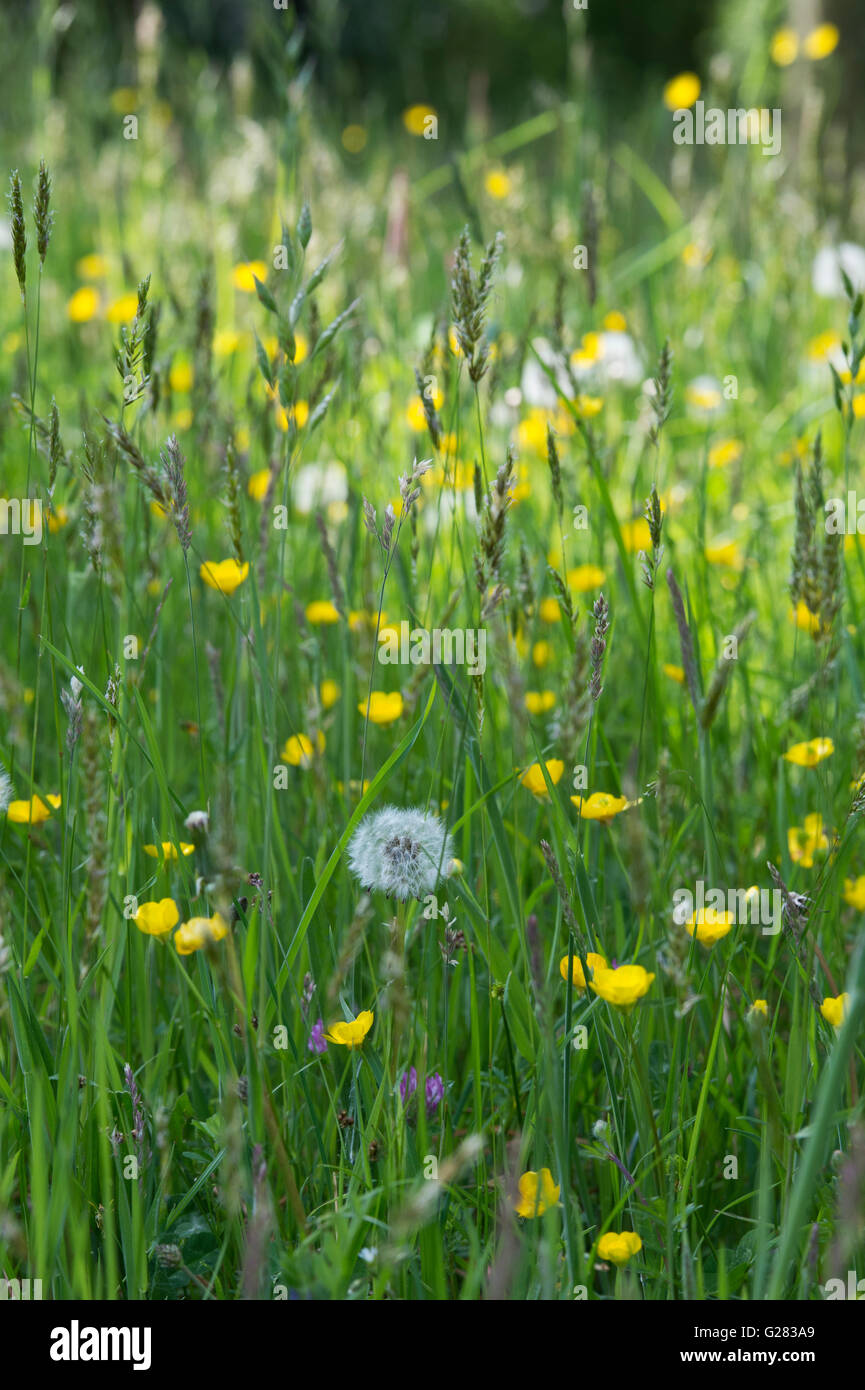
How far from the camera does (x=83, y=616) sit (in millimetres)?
1663

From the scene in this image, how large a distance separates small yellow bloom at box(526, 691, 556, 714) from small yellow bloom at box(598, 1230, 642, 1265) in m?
0.74

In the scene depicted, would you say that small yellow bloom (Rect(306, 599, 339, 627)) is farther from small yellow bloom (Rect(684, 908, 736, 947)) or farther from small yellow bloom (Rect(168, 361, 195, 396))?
small yellow bloom (Rect(168, 361, 195, 396))

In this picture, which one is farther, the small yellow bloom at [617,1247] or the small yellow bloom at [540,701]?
the small yellow bloom at [540,701]

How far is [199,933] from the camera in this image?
67 centimetres

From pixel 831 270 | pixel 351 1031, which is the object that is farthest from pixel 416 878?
pixel 831 270

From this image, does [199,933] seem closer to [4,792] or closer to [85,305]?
[4,792]

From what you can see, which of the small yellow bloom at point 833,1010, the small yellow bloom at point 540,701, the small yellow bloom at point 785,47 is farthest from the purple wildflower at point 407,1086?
the small yellow bloom at point 785,47

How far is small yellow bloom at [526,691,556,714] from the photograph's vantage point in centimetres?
147

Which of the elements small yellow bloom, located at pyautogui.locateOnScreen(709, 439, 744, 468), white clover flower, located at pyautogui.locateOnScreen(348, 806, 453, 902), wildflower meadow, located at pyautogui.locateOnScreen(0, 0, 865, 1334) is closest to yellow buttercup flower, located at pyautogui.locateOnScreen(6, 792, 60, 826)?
wildflower meadow, located at pyautogui.locateOnScreen(0, 0, 865, 1334)

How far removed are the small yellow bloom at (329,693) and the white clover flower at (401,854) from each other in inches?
19.1

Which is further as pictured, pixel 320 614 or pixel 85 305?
pixel 85 305

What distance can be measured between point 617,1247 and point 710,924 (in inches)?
10.2

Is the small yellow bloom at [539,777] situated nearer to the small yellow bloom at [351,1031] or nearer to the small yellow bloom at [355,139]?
the small yellow bloom at [351,1031]

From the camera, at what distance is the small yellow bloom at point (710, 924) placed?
934mm
